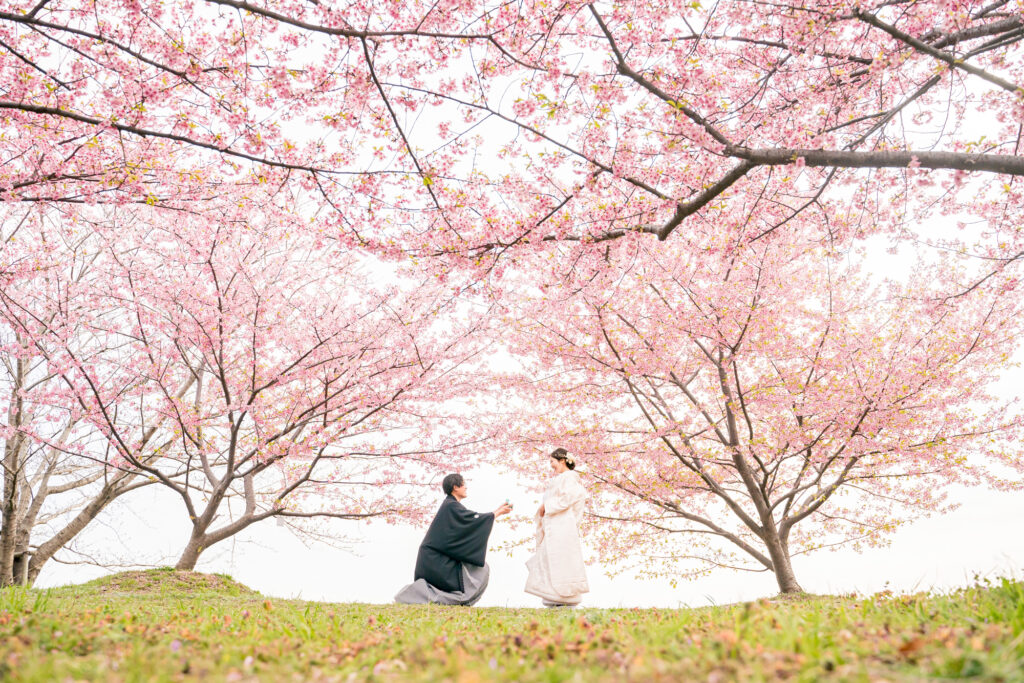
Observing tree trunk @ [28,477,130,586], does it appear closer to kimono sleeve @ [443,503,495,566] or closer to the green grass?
kimono sleeve @ [443,503,495,566]

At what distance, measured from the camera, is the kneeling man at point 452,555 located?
7.92 metres

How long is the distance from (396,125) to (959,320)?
10.3 m

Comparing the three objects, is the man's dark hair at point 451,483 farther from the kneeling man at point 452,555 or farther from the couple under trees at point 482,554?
the kneeling man at point 452,555

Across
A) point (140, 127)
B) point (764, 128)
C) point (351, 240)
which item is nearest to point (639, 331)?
point (764, 128)

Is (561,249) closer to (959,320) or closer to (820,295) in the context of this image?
(820,295)

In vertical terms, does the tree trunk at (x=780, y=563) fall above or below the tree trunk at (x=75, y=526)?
below

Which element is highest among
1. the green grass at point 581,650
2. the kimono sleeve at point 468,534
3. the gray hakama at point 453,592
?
the kimono sleeve at point 468,534

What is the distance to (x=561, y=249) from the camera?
22.9 ft

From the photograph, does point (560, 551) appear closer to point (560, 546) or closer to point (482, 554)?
point (560, 546)

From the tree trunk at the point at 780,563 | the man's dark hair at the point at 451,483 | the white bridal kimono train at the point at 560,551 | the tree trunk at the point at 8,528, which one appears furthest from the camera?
the tree trunk at the point at 8,528

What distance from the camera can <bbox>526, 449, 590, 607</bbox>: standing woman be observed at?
7738 mm

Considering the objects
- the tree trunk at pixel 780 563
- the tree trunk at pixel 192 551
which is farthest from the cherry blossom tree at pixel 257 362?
the tree trunk at pixel 780 563

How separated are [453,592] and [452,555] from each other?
0.50 m

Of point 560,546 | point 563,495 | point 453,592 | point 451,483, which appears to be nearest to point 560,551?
point 560,546
